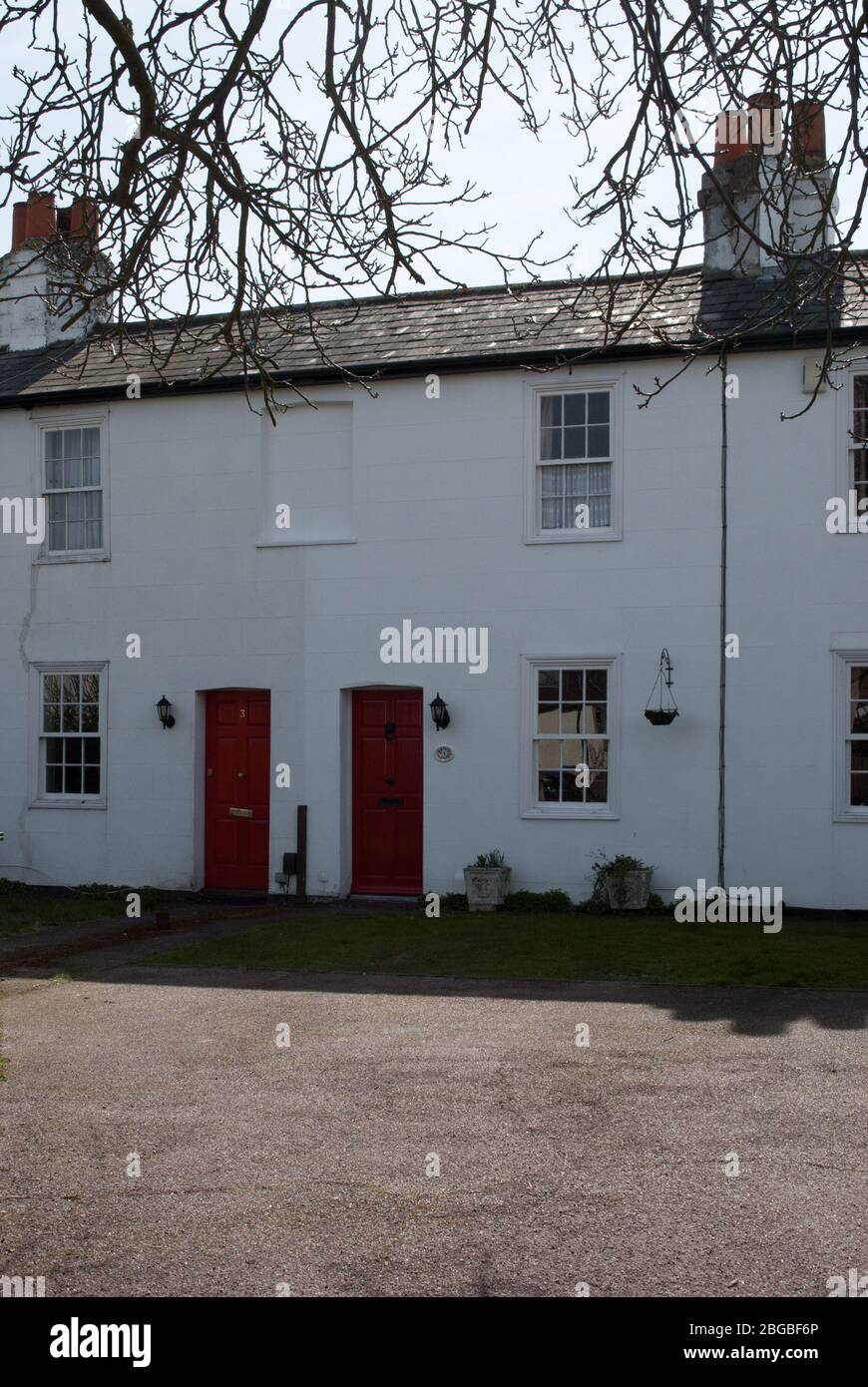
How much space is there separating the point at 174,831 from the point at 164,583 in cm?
304

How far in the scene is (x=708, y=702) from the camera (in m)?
14.5

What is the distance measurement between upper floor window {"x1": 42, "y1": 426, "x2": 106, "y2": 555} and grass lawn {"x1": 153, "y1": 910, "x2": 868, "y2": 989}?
5.92 meters

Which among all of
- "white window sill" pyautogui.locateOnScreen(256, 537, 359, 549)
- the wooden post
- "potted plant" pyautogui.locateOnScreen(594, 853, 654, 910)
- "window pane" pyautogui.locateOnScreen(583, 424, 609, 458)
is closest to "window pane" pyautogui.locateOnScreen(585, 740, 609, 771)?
"potted plant" pyautogui.locateOnScreen(594, 853, 654, 910)

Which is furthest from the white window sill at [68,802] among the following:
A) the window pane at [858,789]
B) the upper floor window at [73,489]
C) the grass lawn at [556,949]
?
the window pane at [858,789]

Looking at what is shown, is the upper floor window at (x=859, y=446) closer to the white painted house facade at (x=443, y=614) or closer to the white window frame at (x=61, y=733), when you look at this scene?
the white painted house facade at (x=443, y=614)

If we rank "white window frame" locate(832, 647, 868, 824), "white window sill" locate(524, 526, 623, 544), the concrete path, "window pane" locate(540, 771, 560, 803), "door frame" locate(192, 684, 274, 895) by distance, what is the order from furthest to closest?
"door frame" locate(192, 684, 274, 895) → "window pane" locate(540, 771, 560, 803) → "white window sill" locate(524, 526, 623, 544) → "white window frame" locate(832, 647, 868, 824) → the concrete path

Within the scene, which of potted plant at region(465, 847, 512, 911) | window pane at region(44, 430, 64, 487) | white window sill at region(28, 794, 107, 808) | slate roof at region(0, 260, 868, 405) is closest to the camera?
slate roof at region(0, 260, 868, 405)

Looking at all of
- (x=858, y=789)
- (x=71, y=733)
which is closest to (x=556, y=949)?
(x=858, y=789)

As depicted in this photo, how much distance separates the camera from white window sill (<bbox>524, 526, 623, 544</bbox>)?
49.0 feet

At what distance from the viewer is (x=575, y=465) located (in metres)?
15.2

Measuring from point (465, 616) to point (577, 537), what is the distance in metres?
1.56

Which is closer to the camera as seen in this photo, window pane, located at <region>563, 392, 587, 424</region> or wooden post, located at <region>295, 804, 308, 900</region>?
window pane, located at <region>563, 392, 587, 424</region>

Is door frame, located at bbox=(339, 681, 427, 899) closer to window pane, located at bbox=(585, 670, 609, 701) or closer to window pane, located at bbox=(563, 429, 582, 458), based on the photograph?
window pane, located at bbox=(585, 670, 609, 701)
